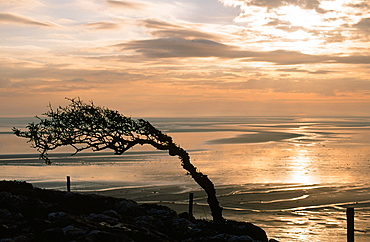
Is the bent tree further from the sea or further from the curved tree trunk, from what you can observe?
the sea

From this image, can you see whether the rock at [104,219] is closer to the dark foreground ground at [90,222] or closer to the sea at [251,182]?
the dark foreground ground at [90,222]

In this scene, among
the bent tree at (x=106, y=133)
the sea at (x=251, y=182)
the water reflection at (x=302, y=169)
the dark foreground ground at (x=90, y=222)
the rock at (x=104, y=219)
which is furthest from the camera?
the water reflection at (x=302, y=169)

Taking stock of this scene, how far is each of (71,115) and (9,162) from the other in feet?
140

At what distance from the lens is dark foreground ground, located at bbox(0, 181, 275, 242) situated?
46.6ft

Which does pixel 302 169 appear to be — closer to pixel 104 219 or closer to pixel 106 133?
pixel 106 133

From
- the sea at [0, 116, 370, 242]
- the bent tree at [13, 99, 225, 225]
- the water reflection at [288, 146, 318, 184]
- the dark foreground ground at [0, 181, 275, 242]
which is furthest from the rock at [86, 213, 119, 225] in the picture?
the water reflection at [288, 146, 318, 184]

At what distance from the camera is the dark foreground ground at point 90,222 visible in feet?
46.6

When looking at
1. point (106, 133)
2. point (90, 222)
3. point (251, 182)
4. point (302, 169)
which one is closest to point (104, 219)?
point (90, 222)

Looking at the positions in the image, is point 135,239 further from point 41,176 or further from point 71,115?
point 41,176

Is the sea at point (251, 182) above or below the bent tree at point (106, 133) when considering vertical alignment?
below

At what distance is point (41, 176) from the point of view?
4647 centimetres

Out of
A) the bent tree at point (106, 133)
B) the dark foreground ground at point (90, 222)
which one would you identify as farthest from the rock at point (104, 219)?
the bent tree at point (106, 133)

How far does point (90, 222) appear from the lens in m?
15.9

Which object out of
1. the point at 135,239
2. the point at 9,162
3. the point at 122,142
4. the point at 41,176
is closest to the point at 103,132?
the point at 122,142
